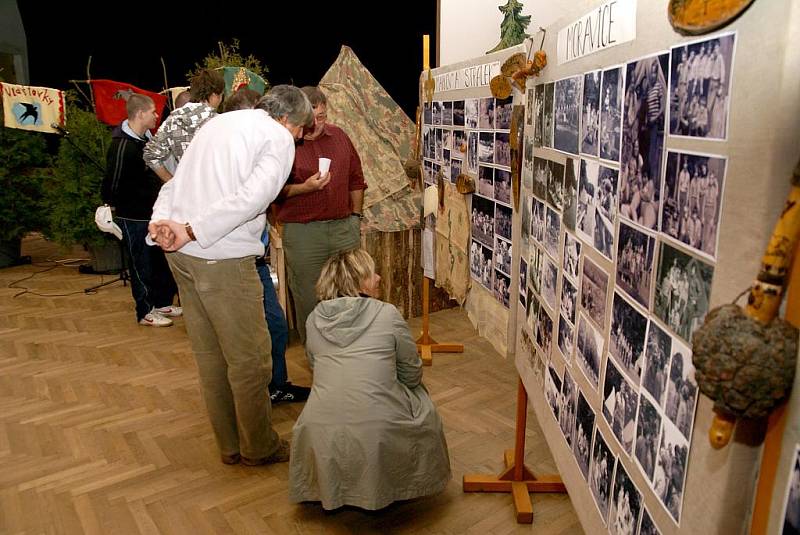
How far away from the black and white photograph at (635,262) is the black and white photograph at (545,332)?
577 mm

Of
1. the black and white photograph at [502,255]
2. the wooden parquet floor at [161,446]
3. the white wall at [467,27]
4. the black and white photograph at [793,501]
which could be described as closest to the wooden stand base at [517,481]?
the wooden parquet floor at [161,446]

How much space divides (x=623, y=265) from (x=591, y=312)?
229mm

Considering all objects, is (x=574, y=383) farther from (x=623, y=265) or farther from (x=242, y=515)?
(x=242, y=515)

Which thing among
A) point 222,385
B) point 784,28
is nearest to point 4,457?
point 222,385

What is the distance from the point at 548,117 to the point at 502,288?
863 millimetres

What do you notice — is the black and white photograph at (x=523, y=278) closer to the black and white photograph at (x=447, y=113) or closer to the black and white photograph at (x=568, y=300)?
the black and white photograph at (x=568, y=300)

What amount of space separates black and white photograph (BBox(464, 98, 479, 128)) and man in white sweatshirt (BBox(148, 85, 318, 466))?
731mm

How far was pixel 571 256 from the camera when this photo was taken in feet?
5.07

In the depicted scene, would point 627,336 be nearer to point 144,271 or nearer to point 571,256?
point 571,256

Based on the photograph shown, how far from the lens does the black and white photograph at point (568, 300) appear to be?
5.00 feet

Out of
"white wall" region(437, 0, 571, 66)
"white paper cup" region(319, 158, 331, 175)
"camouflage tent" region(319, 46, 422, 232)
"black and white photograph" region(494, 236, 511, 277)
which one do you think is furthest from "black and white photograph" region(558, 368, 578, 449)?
"white wall" region(437, 0, 571, 66)

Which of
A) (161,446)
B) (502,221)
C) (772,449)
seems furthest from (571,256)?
(161,446)

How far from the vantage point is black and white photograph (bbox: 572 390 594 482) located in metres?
1.41

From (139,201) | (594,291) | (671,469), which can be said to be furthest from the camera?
(139,201)
